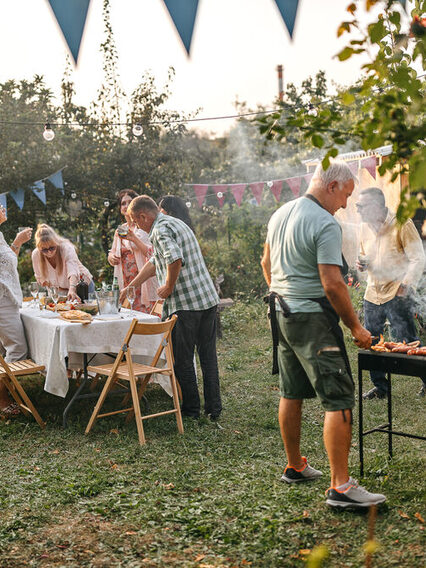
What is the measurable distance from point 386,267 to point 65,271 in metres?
3.00

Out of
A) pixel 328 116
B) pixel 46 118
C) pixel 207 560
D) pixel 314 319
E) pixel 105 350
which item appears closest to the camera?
pixel 328 116

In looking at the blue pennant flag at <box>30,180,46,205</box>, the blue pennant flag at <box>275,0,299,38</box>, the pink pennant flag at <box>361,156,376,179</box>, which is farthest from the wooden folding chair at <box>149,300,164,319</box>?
the pink pennant flag at <box>361,156,376,179</box>

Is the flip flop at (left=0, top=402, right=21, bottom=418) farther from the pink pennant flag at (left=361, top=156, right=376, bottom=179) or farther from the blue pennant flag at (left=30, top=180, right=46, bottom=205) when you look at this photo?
the pink pennant flag at (left=361, top=156, right=376, bottom=179)

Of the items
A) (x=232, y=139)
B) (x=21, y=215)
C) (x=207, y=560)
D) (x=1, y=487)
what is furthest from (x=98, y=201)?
(x=232, y=139)

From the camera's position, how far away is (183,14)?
Answer: 3.67 m

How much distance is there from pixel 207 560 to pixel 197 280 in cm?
244

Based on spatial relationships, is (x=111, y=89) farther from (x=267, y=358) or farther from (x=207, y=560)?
(x=207, y=560)

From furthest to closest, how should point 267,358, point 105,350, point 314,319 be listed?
point 267,358, point 105,350, point 314,319

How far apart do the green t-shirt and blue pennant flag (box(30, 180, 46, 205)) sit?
684 cm

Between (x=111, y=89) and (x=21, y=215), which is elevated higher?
(x=111, y=89)

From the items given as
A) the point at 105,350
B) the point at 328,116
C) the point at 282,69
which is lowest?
the point at 105,350

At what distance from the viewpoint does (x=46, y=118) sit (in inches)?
416

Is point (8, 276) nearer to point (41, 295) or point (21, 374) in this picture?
point (41, 295)

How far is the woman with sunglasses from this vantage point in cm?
587
